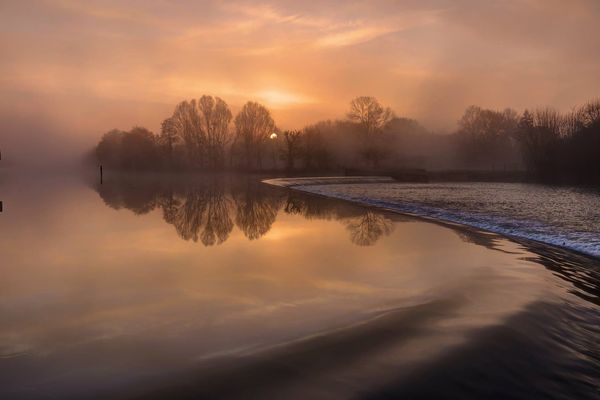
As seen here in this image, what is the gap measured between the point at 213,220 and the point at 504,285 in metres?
10.5

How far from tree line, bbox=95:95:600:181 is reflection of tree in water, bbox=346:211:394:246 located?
61199 millimetres

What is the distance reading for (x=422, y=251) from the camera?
988 cm

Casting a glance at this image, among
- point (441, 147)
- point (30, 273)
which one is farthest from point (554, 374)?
point (441, 147)

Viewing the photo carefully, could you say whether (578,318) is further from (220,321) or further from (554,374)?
(220,321)

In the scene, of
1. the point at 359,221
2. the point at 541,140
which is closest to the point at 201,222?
the point at 359,221

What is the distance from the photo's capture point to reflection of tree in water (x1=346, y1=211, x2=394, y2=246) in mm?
11398

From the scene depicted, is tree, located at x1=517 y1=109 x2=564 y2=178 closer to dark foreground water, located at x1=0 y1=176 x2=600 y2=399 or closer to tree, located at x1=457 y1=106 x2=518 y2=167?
tree, located at x1=457 y1=106 x2=518 y2=167

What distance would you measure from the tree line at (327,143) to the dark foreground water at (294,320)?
6864 centimetres

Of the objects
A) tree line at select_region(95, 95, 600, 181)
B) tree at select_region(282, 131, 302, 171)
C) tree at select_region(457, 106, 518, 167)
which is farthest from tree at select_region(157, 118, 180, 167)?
tree at select_region(457, 106, 518, 167)

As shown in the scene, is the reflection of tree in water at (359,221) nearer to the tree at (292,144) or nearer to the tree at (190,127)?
the tree at (292,144)

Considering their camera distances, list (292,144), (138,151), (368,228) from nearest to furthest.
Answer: (368,228)
(292,144)
(138,151)

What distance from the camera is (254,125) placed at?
90625 millimetres

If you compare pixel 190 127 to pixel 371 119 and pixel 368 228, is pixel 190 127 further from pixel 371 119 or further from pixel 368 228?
pixel 368 228

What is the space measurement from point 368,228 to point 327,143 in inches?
2948
